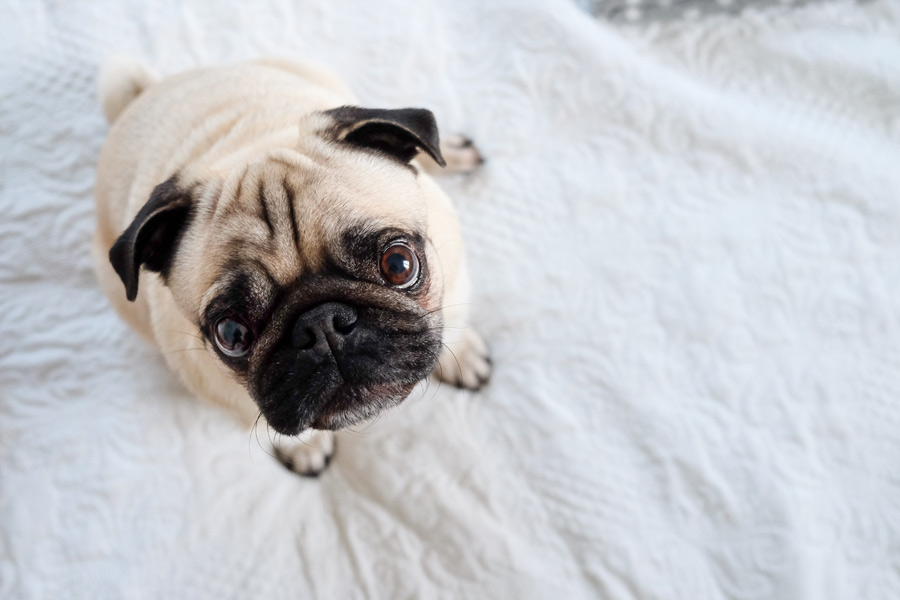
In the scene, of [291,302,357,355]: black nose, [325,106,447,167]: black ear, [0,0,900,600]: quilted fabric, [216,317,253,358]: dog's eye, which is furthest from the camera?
[0,0,900,600]: quilted fabric

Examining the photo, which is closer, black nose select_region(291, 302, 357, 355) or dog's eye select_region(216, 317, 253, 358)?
black nose select_region(291, 302, 357, 355)

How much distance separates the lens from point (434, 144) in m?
2.04

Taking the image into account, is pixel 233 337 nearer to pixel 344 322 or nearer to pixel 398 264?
pixel 344 322

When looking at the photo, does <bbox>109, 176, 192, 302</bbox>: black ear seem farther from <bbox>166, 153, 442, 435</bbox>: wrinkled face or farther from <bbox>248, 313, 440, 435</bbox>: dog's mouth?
<bbox>248, 313, 440, 435</bbox>: dog's mouth

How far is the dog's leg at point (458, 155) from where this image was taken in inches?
128

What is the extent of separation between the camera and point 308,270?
1.91 metres

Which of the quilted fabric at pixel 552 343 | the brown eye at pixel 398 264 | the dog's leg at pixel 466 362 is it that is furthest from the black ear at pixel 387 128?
the quilted fabric at pixel 552 343

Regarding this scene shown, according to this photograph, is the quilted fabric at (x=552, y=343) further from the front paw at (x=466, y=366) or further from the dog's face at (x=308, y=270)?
the dog's face at (x=308, y=270)

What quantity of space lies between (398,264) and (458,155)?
1.50 metres

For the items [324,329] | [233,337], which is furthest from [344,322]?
[233,337]

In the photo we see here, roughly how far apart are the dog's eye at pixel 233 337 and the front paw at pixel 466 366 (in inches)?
43.7

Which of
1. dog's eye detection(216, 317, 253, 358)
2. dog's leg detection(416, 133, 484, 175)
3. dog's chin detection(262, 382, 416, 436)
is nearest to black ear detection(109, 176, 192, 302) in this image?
dog's eye detection(216, 317, 253, 358)

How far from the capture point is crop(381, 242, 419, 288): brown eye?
1.92m

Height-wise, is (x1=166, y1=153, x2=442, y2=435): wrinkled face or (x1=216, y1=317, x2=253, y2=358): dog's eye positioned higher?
(x1=166, y1=153, x2=442, y2=435): wrinkled face
